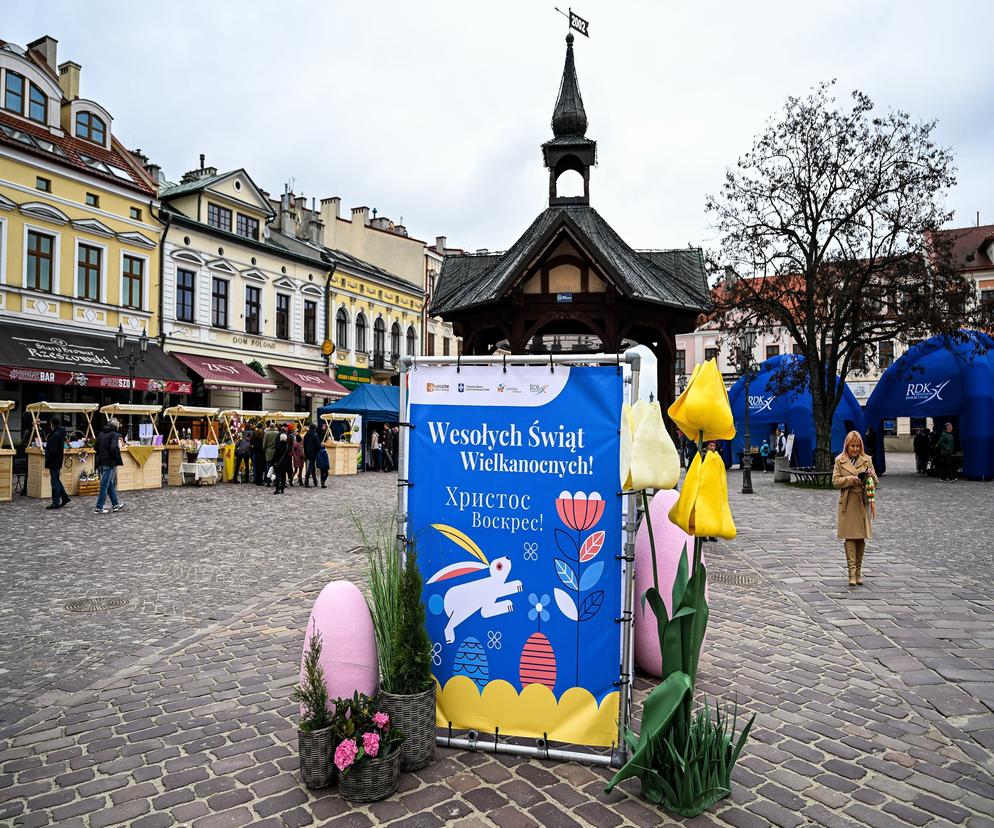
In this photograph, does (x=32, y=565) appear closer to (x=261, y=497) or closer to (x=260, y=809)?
(x=260, y=809)

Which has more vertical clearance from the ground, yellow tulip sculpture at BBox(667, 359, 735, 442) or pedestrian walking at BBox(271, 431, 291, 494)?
yellow tulip sculpture at BBox(667, 359, 735, 442)

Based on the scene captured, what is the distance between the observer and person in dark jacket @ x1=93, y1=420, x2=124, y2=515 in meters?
14.3

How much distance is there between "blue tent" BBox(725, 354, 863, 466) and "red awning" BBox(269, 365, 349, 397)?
19.1 meters

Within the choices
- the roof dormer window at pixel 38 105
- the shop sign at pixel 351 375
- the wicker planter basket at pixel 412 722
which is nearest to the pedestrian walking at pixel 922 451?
the shop sign at pixel 351 375

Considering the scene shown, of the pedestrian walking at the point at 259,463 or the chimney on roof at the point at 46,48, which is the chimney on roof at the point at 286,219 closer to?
the chimney on roof at the point at 46,48

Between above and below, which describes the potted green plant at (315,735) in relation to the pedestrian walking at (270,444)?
below

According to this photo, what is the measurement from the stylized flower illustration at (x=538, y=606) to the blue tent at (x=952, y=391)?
77.4 feet

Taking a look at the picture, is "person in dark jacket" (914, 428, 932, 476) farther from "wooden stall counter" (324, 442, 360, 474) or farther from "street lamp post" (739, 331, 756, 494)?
"wooden stall counter" (324, 442, 360, 474)

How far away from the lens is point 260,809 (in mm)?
3441

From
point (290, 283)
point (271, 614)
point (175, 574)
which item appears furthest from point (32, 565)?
point (290, 283)

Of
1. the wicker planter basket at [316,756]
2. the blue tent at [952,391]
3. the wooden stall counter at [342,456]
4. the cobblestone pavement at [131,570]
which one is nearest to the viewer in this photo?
the wicker planter basket at [316,756]

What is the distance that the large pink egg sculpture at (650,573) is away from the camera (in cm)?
539

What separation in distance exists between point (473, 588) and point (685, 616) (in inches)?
48.1

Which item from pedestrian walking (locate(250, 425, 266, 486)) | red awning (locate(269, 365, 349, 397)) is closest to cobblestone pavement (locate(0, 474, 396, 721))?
pedestrian walking (locate(250, 425, 266, 486))
